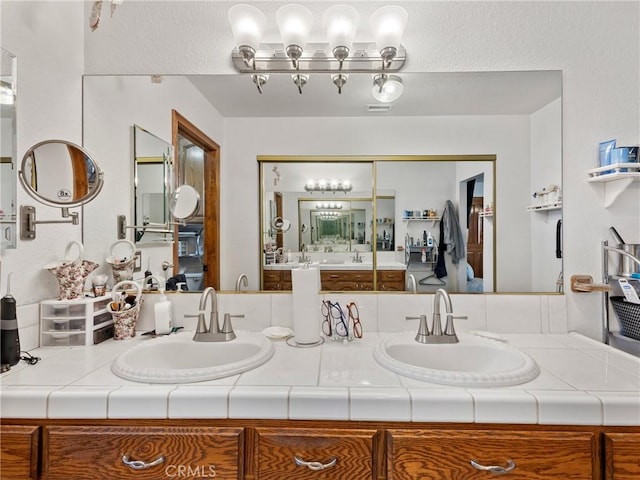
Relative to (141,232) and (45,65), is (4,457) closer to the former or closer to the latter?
(141,232)

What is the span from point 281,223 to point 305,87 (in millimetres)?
611

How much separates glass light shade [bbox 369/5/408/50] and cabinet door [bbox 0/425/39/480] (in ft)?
5.59

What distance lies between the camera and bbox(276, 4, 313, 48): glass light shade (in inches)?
49.6

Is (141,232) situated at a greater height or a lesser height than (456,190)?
lesser

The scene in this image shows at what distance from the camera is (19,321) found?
1116 mm

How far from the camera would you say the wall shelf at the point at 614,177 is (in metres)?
1.23

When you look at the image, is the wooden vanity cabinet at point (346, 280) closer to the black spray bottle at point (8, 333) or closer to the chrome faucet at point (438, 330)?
the chrome faucet at point (438, 330)

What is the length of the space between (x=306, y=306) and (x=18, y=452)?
2.86 ft

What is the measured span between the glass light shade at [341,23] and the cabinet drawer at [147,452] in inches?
54.9

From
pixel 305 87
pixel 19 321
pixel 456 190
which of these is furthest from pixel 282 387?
pixel 305 87

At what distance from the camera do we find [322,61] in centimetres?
136

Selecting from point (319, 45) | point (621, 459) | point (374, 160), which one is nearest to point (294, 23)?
point (319, 45)

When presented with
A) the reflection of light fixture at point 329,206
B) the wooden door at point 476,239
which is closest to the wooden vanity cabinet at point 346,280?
the reflection of light fixture at point 329,206

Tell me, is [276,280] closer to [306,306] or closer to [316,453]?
[306,306]
